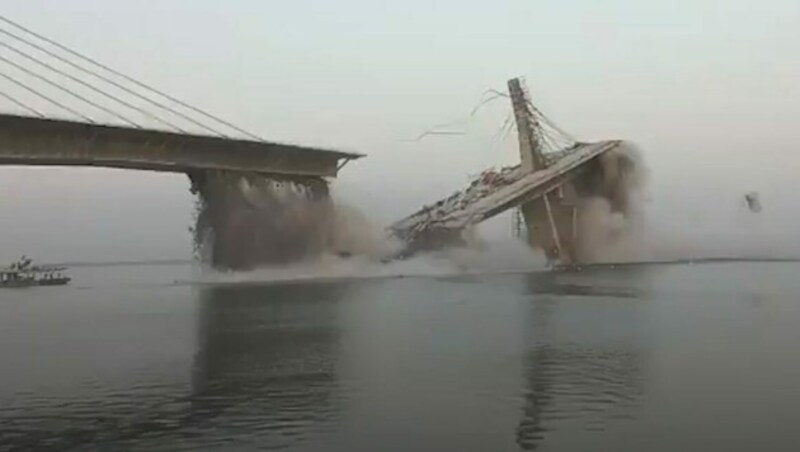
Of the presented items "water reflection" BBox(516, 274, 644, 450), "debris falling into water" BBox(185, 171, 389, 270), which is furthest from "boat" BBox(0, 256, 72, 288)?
"water reflection" BBox(516, 274, 644, 450)

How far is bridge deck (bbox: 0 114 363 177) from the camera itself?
4794cm

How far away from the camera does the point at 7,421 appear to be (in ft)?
57.8

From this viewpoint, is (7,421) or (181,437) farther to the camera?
(7,421)

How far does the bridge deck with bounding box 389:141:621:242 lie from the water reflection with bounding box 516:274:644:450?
36.0 meters

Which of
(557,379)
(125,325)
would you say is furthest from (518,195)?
(557,379)

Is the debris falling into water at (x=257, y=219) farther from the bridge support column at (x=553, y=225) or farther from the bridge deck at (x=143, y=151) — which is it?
the bridge support column at (x=553, y=225)

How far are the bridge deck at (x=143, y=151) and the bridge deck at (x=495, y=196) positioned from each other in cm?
1359

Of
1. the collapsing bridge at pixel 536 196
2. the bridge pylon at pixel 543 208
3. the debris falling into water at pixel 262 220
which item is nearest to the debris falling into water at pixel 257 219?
the debris falling into water at pixel 262 220

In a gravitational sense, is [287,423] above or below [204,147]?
below

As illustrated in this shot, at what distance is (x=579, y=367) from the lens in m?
23.5

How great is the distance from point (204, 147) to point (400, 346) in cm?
3455

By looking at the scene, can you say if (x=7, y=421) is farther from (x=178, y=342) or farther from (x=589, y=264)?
Answer: (x=589, y=264)

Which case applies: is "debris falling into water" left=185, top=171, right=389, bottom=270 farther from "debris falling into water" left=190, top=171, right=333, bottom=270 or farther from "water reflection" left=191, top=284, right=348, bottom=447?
"water reflection" left=191, top=284, right=348, bottom=447

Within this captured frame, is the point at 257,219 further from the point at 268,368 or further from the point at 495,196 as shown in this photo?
the point at 268,368
